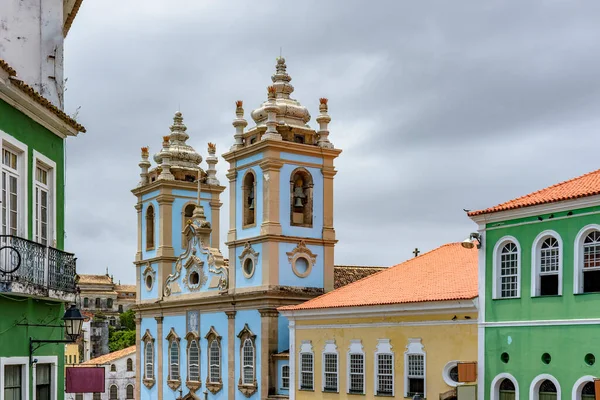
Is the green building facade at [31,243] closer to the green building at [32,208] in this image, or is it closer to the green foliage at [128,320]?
the green building at [32,208]

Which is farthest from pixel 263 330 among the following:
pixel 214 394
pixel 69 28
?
pixel 69 28

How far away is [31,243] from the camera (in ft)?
38.0

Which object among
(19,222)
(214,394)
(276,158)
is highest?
(276,158)

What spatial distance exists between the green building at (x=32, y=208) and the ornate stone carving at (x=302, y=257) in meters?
20.2

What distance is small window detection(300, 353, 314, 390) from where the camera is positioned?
28.0 metres

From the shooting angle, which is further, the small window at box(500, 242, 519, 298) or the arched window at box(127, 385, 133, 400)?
the arched window at box(127, 385, 133, 400)

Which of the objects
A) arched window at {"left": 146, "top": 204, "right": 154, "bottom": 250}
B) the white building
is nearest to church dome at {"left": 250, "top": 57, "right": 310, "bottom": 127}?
arched window at {"left": 146, "top": 204, "right": 154, "bottom": 250}

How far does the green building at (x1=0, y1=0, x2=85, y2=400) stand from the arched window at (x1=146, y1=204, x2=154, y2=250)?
28.7m

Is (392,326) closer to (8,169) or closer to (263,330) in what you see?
(263,330)

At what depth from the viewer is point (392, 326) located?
24984 mm

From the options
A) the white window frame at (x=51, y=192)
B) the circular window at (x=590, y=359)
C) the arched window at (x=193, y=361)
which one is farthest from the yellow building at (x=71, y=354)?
the white window frame at (x=51, y=192)

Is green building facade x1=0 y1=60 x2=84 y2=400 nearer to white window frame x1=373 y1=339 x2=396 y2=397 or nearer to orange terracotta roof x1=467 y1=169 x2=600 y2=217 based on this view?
orange terracotta roof x1=467 y1=169 x2=600 y2=217

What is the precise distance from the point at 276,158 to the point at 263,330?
5.56 m

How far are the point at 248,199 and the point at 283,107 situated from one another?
333 cm
